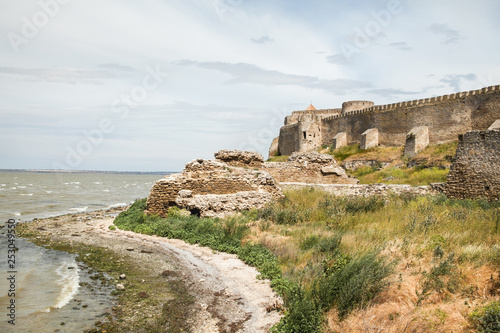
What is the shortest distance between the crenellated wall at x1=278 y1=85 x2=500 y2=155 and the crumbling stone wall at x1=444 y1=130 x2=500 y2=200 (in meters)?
17.7

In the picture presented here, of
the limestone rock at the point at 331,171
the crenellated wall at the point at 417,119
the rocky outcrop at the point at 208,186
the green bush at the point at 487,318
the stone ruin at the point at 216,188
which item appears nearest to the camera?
the green bush at the point at 487,318

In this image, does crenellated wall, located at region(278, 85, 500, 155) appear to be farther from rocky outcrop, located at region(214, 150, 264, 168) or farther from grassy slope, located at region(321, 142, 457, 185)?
rocky outcrop, located at region(214, 150, 264, 168)

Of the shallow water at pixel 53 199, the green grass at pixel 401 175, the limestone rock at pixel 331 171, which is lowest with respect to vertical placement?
the shallow water at pixel 53 199

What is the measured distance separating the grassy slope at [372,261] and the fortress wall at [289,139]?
3498 cm

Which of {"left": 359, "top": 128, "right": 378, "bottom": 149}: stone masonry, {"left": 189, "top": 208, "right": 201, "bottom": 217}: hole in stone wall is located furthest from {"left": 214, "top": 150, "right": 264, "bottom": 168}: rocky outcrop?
{"left": 359, "top": 128, "right": 378, "bottom": 149}: stone masonry

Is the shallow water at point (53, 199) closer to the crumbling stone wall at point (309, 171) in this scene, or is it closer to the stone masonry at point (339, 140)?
the crumbling stone wall at point (309, 171)

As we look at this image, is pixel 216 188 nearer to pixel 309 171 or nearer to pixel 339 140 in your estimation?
pixel 309 171

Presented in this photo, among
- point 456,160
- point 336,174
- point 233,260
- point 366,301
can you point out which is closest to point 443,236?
point 366,301

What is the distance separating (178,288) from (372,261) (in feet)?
13.8

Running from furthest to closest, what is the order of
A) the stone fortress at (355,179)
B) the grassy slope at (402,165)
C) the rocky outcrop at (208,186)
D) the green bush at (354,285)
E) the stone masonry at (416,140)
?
1. the stone masonry at (416,140)
2. the grassy slope at (402,165)
3. the rocky outcrop at (208,186)
4. the stone fortress at (355,179)
5. the green bush at (354,285)

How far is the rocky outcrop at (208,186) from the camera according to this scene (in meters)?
14.4

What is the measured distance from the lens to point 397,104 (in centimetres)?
3591

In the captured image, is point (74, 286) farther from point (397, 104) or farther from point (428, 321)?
point (397, 104)

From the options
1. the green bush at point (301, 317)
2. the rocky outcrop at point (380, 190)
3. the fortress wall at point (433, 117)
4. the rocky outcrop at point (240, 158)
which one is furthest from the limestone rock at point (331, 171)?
the fortress wall at point (433, 117)
